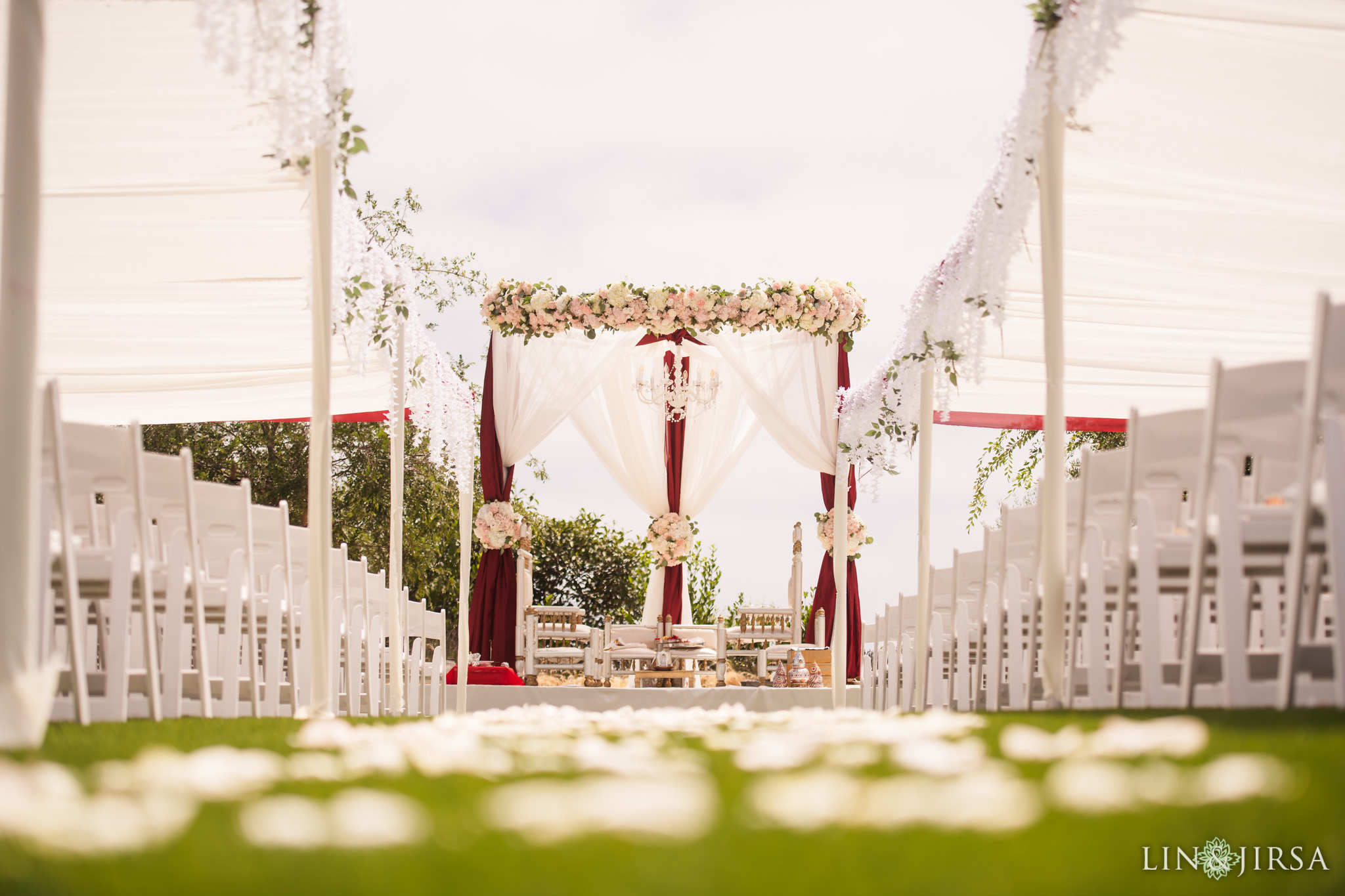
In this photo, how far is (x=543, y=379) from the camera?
444 inches

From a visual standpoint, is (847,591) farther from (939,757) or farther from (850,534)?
(939,757)

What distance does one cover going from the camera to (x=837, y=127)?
13000mm

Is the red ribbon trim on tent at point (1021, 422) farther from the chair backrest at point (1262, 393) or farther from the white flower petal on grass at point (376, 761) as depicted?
the white flower petal on grass at point (376, 761)

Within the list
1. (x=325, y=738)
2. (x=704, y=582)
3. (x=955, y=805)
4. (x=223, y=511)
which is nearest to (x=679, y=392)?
(x=704, y=582)

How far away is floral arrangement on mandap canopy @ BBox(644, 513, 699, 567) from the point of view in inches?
451

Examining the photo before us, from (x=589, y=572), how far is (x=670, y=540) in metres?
2.86

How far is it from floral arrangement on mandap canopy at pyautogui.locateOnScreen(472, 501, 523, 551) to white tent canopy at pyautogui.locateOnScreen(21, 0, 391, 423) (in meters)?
1.53

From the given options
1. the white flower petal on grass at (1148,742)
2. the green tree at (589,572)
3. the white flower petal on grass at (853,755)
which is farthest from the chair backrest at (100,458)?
the green tree at (589,572)

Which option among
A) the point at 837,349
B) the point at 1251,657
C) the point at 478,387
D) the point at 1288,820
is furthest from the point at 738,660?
the point at 1288,820

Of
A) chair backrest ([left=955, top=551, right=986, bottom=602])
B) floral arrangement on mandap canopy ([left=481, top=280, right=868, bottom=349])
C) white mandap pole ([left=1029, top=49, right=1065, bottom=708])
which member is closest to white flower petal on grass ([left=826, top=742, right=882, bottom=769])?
white mandap pole ([left=1029, top=49, right=1065, bottom=708])

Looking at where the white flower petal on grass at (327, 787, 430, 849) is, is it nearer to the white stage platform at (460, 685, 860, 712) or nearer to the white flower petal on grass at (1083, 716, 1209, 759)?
the white flower petal on grass at (1083, 716, 1209, 759)

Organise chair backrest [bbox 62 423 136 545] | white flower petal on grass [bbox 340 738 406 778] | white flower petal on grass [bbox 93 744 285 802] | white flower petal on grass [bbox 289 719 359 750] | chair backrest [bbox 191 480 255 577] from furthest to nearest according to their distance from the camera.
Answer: chair backrest [bbox 191 480 255 577]
chair backrest [bbox 62 423 136 545]
white flower petal on grass [bbox 289 719 359 750]
white flower petal on grass [bbox 340 738 406 778]
white flower petal on grass [bbox 93 744 285 802]

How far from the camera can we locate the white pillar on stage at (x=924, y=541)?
5504 millimetres

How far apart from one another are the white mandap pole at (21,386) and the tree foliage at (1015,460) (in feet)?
39.6
